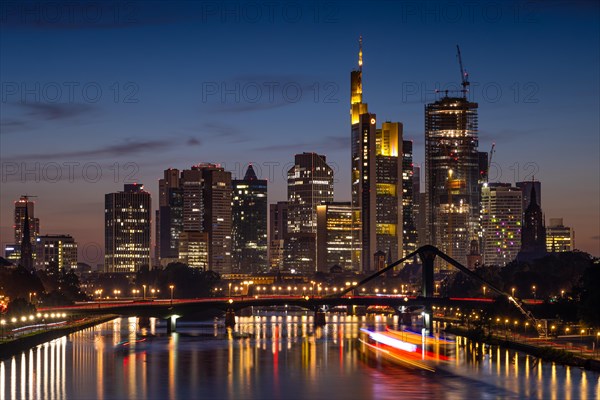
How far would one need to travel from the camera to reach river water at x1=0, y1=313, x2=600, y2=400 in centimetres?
11088

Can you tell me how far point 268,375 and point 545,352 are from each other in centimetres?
3320

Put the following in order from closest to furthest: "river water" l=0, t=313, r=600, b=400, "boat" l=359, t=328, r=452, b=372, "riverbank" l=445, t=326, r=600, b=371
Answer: "river water" l=0, t=313, r=600, b=400 → "riverbank" l=445, t=326, r=600, b=371 → "boat" l=359, t=328, r=452, b=372

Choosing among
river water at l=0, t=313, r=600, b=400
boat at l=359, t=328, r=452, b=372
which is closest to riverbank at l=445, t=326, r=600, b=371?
river water at l=0, t=313, r=600, b=400

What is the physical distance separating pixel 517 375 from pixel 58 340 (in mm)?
77486

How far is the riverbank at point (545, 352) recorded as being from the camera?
123875mm

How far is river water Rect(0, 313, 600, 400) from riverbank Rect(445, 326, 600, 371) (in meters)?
1.41

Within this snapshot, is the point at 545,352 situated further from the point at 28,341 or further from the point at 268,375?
the point at 28,341

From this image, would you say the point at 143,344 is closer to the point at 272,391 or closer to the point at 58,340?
the point at 58,340

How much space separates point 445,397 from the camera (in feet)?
354

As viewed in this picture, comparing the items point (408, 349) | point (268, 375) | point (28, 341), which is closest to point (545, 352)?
point (408, 349)

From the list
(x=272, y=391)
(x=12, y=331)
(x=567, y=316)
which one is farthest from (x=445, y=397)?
(x=12, y=331)

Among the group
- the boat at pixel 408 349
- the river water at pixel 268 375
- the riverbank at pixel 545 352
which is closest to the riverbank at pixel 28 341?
the river water at pixel 268 375

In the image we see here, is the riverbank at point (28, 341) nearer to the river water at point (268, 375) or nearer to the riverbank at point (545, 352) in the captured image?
the river water at point (268, 375)

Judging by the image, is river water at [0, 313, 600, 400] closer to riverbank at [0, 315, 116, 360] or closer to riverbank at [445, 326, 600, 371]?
riverbank at [445, 326, 600, 371]
